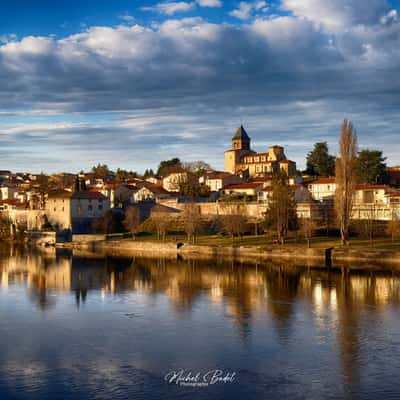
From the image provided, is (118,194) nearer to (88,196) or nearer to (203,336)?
(88,196)

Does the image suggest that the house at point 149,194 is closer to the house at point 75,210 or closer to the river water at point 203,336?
the house at point 75,210

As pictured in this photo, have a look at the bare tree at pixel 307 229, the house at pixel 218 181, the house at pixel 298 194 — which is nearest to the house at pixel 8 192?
the house at pixel 218 181

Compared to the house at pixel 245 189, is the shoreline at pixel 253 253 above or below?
below

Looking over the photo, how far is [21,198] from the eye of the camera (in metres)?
86.5

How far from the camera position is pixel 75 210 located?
62.8 metres

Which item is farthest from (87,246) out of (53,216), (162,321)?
(162,321)

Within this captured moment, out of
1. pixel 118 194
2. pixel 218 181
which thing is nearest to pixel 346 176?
pixel 118 194

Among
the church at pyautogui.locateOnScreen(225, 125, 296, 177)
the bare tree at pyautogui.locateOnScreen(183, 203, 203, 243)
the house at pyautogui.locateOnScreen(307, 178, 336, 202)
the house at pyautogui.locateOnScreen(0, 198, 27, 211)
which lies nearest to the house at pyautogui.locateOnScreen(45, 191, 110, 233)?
the house at pyautogui.locateOnScreen(0, 198, 27, 211)

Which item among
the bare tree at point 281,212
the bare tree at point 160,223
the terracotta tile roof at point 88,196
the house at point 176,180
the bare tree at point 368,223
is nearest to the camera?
the bare tree at point 368,223

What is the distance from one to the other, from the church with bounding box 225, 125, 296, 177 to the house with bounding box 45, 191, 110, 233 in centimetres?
3324

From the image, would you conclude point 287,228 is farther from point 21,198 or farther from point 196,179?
point 21,198

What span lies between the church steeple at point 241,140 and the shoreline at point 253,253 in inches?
2285

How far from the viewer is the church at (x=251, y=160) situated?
92.2 metres

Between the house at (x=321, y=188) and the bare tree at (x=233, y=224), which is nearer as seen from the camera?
the bare tree at (x=233, y=224)
